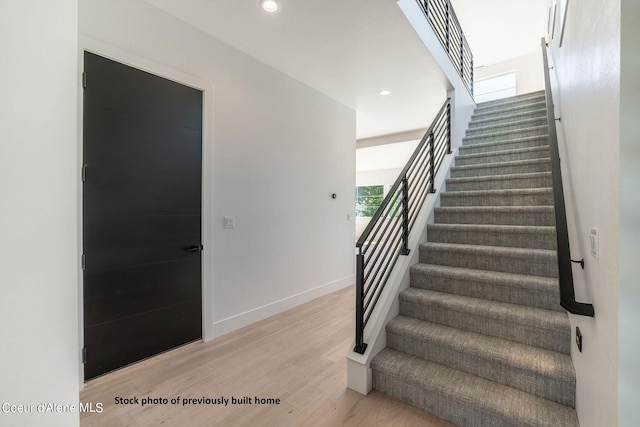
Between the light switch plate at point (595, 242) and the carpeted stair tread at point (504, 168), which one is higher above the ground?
the carpeted stair tread at point (504, 168)

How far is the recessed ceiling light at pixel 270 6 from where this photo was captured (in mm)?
2189

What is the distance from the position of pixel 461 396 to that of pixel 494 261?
3.72 ft

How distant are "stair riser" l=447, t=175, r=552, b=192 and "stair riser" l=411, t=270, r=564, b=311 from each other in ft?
4.64

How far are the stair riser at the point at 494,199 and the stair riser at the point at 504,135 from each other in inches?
50.0

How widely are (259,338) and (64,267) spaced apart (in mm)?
2184

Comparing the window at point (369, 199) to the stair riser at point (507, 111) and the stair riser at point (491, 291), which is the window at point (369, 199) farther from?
the stair riser at point (491, 291)

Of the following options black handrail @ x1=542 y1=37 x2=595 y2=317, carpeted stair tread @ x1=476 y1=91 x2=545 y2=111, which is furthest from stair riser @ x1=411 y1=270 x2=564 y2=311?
carpeted stair tread @ x1=476 y1=91 x2=545 y2=111

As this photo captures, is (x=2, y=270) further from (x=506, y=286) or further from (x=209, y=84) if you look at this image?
(x=506, y=286)

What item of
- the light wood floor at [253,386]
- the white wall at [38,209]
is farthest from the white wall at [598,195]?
the white wall at [38,209]

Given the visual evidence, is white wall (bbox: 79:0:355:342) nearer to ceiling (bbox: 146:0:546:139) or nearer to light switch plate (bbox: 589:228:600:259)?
ceiling (bbox: 146:0:546:139)

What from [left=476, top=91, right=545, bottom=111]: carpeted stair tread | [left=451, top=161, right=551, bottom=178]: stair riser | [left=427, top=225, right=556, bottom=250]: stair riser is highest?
[left=476, top=91, right=545, bottom=111]: carpeted stair tread

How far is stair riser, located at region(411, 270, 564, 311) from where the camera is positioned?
1.88 m

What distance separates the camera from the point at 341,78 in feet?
11.4

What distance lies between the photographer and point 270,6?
2230 millimetres
